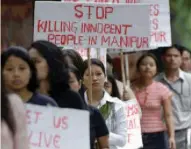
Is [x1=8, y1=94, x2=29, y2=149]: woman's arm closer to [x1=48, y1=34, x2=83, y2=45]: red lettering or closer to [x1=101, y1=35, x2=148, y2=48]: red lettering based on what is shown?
[x1=48, y1=34, x2=83, y2=45]: red lettering

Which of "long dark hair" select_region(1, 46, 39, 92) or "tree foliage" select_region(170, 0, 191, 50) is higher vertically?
"tree foliage" select_region(170, 0, 191, 50)

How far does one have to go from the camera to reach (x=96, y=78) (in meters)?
10.2

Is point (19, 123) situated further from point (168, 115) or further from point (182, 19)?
point (182, 19)

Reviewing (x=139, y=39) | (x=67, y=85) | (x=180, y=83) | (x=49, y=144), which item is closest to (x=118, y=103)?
(x=139, y=39)

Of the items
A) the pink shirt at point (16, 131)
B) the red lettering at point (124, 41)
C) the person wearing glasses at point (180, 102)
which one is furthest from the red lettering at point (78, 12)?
the pink shirt at point (16, 131)

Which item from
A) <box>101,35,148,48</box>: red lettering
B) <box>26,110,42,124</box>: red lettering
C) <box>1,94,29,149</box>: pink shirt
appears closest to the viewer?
<box>1,94,29,149</box>: pink shirt

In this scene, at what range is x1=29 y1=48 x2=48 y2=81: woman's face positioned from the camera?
830 centimetres

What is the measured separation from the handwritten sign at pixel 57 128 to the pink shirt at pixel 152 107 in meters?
4.73

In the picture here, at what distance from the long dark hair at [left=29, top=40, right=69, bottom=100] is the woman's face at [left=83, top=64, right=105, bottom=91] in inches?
71.0

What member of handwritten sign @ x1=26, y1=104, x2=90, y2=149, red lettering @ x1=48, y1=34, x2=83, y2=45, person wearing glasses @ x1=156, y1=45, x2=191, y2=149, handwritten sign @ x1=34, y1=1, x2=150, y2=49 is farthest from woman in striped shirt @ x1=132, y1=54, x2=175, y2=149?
handwritten sign @ x1=26, y1=104, x2=90, y2=149

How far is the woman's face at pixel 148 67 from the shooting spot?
510 inches

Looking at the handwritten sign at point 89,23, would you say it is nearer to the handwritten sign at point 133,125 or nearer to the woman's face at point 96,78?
the woman's face at point 96,78

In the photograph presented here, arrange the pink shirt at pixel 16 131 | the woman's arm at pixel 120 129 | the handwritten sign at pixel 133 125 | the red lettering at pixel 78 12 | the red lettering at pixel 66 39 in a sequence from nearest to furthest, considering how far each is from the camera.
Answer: the pink shirt at pixel 16 131
the woman's arm at pixel 120 129
the red lettering at pixel 78 12
the red lettering at pixel 66 39
the handwritten sign at pixel 133 125

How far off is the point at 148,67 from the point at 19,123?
6.85 metres
